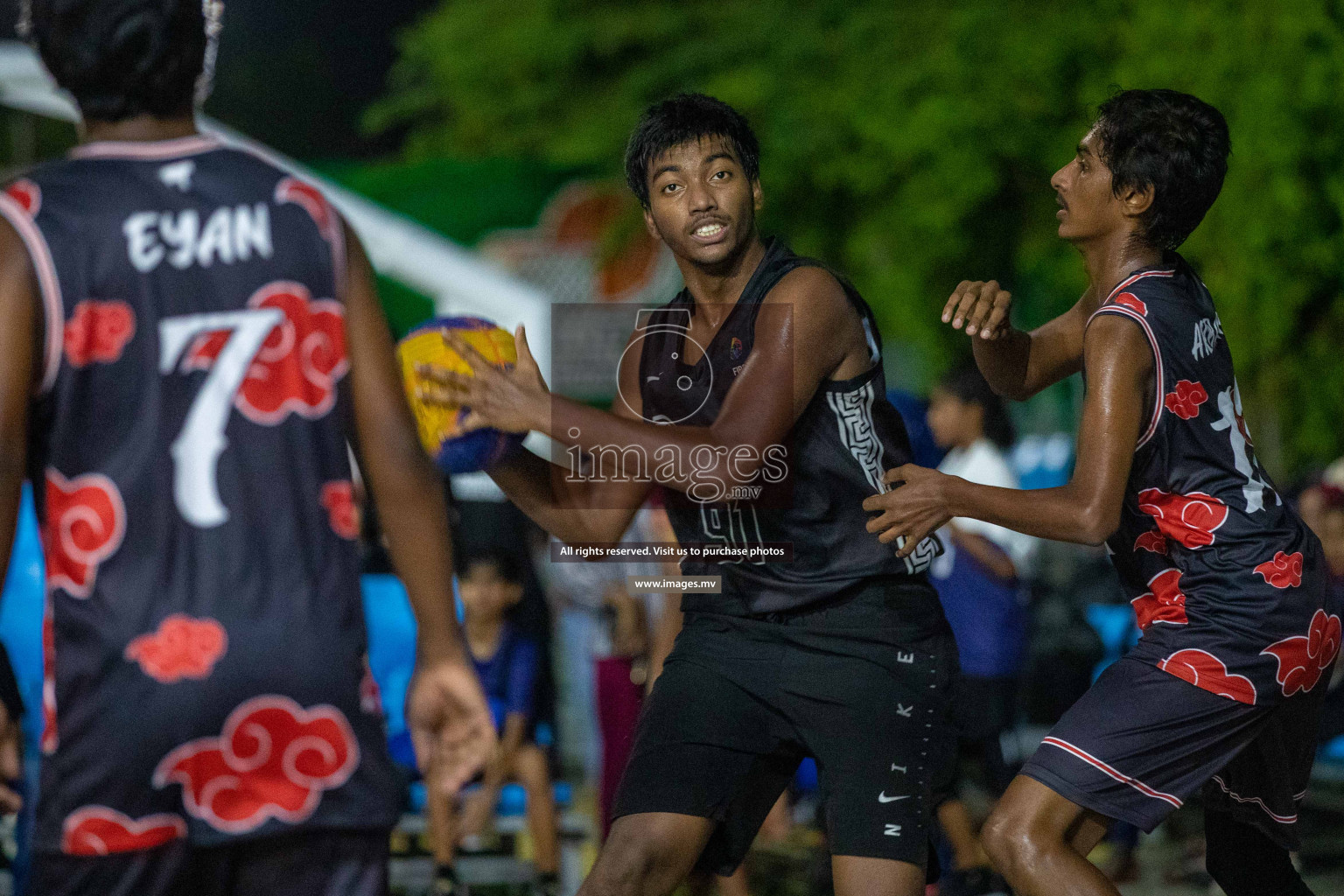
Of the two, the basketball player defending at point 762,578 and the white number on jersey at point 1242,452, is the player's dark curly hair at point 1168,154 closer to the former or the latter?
the white number on jersey at point 1242,452

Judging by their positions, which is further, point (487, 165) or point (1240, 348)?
point (487, 165)

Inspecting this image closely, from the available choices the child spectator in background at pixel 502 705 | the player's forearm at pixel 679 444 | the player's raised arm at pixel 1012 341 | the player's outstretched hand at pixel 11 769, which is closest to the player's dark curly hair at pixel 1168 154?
the player's raised arm at pixel 1012 341

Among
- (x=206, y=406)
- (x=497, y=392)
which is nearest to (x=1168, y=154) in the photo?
(x=497, y=392)

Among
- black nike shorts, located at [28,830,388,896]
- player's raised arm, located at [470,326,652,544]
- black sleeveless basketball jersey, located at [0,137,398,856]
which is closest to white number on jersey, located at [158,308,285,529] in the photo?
black sleeveless basketball jersey, located at [0,137,398,856]

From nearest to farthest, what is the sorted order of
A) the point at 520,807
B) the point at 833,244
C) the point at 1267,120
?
the point at 520,807
the point at 1267,120
the point at 833,244

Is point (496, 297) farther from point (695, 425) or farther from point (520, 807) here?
point (695, 425)

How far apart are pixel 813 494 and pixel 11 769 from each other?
2.33m

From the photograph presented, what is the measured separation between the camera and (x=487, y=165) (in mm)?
15148

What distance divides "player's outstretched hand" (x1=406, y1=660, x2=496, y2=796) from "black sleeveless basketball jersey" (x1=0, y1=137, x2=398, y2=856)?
0.10 metres

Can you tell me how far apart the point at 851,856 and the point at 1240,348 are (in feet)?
25.0

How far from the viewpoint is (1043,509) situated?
3.35 meters

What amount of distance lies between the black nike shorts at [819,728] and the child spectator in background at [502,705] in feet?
9.99

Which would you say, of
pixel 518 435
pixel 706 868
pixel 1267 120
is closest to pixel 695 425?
pixel 518 435

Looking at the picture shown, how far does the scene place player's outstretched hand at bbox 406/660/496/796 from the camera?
250cm
